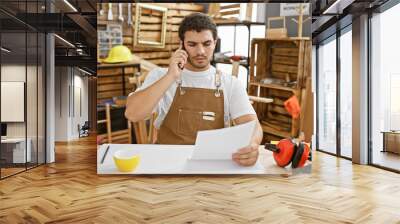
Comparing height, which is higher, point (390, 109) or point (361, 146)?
point (390, 109)

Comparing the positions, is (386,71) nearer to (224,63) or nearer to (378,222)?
(224,63)

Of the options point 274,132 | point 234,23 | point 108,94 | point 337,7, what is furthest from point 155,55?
point 337,7

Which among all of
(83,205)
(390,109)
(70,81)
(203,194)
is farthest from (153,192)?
(70,81)

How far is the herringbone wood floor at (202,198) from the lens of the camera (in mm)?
3072

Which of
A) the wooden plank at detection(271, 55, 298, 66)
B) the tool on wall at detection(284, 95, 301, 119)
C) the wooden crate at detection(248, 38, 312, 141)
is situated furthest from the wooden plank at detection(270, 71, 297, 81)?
the tool on wall at detection(284, 95, 301, 119)

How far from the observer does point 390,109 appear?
5688 millimetres

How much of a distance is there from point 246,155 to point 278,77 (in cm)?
100

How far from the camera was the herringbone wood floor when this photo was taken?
121 inches

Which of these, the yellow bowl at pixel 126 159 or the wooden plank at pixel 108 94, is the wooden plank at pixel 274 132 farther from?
the wooden plank at pixel 108 94

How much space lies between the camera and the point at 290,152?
4.84m

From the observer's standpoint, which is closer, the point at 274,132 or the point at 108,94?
the point at 108,94

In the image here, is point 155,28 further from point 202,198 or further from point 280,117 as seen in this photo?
point 202,198

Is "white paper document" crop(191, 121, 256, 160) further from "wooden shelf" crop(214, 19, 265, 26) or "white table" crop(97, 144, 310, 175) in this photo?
"wooden shelf" crop(214, 19, 265, 26)

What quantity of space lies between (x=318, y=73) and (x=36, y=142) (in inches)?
221
